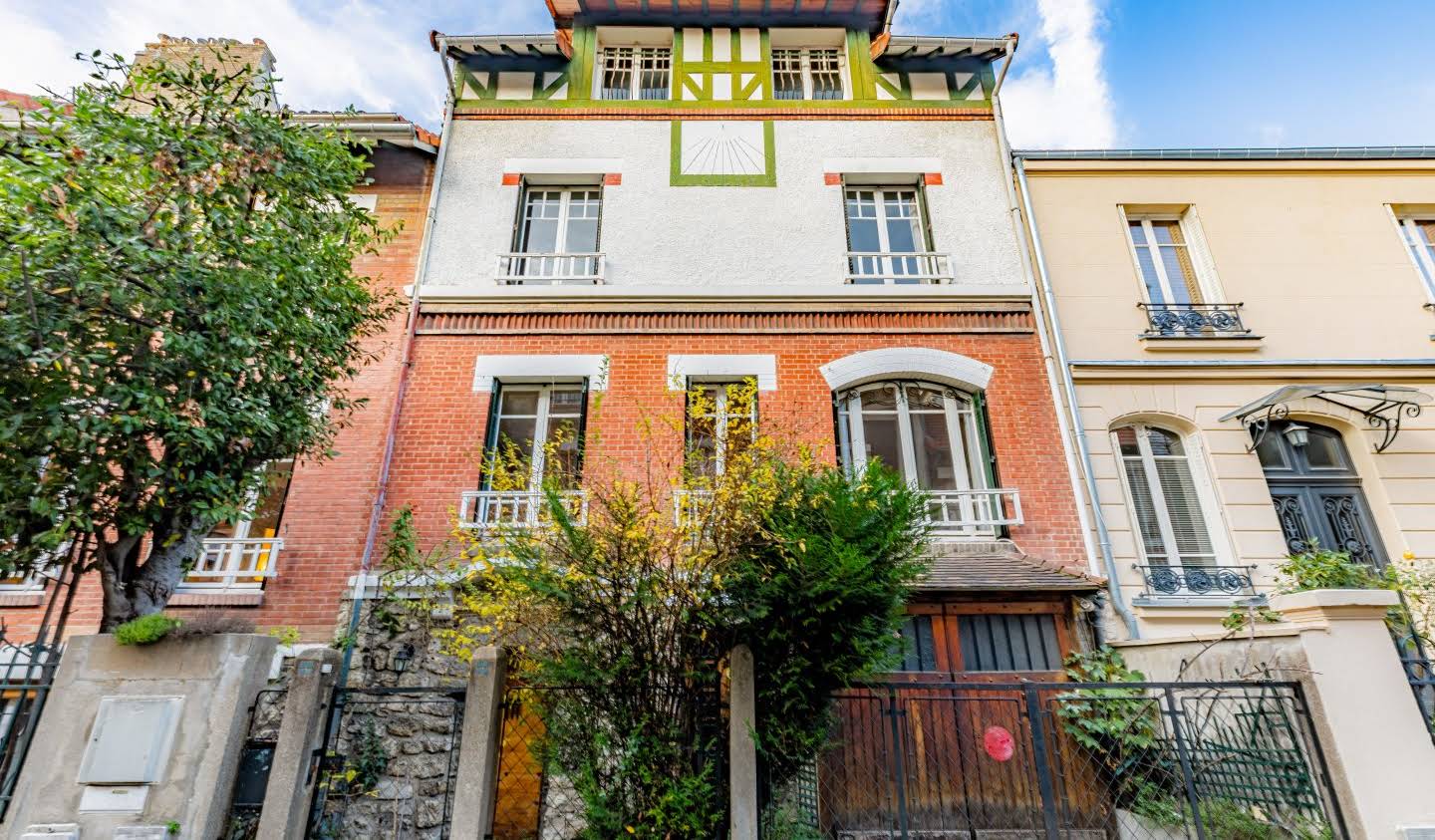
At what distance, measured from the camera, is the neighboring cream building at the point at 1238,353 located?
7.54 metres

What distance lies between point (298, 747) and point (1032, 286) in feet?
30.6

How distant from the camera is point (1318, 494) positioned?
7.87 meters

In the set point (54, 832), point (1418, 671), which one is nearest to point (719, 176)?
point (1418, 671)

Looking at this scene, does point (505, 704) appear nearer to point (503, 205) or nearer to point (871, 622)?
point (871, 622)

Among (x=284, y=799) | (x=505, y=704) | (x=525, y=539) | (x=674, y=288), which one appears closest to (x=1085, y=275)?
(x=674, y=288)

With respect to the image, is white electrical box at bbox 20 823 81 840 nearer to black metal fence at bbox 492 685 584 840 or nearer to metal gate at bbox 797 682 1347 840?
black metal fence at bbox 492 685 584 840

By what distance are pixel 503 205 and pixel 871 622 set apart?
7.80m

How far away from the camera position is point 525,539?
468cm

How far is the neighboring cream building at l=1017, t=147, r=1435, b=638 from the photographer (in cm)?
754

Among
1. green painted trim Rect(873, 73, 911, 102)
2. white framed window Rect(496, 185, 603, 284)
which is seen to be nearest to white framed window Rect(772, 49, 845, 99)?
green painted trim Rect(873, 73, 911, 102)

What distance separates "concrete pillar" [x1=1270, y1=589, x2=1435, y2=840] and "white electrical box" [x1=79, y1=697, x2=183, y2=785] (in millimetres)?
7869

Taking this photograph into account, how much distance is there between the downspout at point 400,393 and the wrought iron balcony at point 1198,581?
28.1 ft

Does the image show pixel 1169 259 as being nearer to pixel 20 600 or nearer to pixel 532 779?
pixel 532 779

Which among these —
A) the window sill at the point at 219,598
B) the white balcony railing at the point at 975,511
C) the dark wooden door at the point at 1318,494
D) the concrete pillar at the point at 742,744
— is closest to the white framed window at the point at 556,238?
the window sill at the point at 219,598
